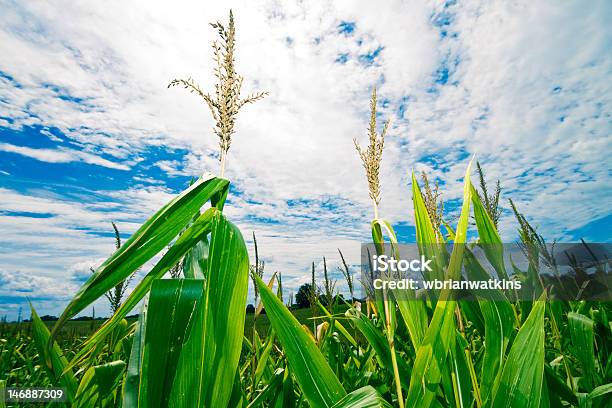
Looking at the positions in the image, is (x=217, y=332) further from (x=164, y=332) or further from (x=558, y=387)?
(x=558, y=387)

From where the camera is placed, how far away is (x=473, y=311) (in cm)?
161

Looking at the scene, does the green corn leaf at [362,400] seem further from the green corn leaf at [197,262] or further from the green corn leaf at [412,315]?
the green corn leaf at [197,262]

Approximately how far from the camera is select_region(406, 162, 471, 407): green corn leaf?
100cm

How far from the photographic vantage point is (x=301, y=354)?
1.04 m

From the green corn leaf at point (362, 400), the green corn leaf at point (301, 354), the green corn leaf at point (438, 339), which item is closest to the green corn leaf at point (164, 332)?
the green corn leaf at point (301, 354)

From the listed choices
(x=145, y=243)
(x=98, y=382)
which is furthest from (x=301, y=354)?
(x=98, y=382)

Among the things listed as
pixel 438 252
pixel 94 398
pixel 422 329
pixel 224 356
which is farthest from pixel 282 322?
pixel 94 398

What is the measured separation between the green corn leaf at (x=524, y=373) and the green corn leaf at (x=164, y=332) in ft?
3.00

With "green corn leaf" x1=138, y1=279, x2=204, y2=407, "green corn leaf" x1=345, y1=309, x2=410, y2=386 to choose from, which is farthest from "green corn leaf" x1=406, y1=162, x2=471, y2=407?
"green corn leaf" x1=138, y1=279, x2=204, y2=407

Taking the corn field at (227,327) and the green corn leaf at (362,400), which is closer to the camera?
the corn field at (227,327)

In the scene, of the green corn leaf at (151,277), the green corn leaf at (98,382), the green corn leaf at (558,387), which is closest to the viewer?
the green corn leaf at (151,277)

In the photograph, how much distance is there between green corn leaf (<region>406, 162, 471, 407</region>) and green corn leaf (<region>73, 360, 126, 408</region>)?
49.3 inches

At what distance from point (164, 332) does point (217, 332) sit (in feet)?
0.42

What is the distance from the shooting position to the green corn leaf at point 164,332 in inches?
33.8
